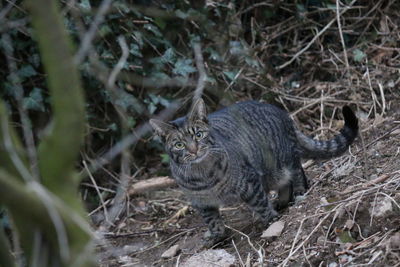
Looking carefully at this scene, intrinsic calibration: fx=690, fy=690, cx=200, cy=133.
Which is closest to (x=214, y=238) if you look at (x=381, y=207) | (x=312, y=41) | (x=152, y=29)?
(x=381, y=207)

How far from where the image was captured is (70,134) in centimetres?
209

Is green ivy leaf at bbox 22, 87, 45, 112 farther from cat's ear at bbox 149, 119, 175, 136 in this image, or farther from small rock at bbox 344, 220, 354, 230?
small rock at bbox 344, 220, 354, 230

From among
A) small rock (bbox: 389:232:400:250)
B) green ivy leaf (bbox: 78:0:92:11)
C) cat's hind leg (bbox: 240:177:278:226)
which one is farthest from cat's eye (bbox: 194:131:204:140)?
green ivy leaf (bbox: 78:0:92:11)

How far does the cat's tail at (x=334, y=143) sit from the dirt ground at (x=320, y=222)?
13 cm

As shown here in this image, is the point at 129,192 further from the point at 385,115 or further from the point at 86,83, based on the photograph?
the point at 385,115

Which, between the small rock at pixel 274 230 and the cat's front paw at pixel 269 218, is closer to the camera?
the small rock at pixel 274 230

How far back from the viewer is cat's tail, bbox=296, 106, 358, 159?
5.33m

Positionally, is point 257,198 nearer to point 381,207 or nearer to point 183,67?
point 381,207

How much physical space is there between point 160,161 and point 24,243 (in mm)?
4735

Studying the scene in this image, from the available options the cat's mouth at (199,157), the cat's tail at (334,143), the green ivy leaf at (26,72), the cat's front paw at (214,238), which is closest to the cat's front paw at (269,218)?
the cat's front paw at (214,238)

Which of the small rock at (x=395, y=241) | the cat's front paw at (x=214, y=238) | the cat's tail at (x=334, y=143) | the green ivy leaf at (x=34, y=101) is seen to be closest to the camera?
the small rock at (x=395, y=241)

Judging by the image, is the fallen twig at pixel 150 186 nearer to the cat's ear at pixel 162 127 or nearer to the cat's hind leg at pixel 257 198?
the cat's ear at pixel 162 127

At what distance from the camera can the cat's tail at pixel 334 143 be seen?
533 centimetres

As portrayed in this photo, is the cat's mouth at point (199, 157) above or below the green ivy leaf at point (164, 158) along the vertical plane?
above
